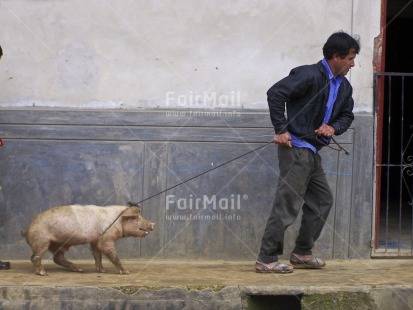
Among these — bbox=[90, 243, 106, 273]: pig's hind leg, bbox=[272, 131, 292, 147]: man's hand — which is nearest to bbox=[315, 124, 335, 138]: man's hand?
bbox=[272, 131, 292, 147]: man's hand

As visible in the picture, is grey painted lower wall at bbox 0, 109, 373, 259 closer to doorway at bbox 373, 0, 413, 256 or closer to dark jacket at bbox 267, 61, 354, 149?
dark jacket at bbox 267, 61, 354, 149

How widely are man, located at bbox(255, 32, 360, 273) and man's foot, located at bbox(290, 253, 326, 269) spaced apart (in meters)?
0.34

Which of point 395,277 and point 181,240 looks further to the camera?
point 181,240

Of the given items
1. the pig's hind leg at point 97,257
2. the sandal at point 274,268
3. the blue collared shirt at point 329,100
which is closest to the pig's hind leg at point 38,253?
the pig's hind leg at point 97,257

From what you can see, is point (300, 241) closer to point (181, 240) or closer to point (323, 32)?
point (181, 240)

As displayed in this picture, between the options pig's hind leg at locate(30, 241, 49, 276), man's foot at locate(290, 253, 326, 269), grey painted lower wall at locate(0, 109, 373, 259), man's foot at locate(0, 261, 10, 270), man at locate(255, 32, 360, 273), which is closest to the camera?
pig's hind leg at locate(30, 241, 49, 276)

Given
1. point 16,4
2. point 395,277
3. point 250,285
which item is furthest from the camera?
point 16,4

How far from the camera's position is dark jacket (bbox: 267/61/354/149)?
6.91 m

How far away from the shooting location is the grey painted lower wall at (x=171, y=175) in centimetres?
784

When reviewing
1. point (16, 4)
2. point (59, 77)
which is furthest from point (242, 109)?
point (16, 4)

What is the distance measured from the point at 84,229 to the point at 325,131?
6.44 feet

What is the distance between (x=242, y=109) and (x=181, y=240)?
124 cm

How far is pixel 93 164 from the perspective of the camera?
25.9ft

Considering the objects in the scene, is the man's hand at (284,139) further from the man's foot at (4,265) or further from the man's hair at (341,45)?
the man's foot at (4,265)
